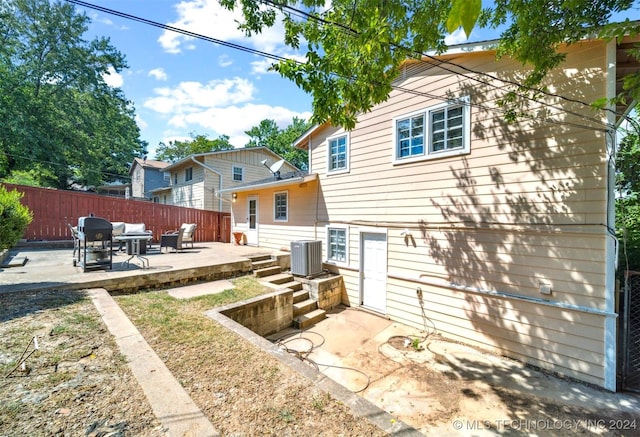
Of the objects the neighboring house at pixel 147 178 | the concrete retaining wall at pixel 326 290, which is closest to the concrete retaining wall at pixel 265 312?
the concrete retaining wall at pixel 326 290

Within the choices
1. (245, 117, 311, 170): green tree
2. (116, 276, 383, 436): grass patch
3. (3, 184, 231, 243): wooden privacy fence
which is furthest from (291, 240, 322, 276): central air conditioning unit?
(245, 117, 311, 170): green tree

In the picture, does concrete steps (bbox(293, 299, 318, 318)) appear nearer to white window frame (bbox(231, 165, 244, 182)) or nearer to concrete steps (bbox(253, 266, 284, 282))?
concrete steps (bbox(253, 266, 284, 282))

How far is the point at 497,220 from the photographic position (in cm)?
510

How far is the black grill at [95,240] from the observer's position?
5406 millimetres

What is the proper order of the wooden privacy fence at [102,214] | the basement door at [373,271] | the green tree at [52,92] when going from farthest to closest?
the green tree at [52,92]
the wooden privacy fence at [102,214]
the basement door at [373,271]

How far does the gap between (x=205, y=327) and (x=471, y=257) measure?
5.26 m

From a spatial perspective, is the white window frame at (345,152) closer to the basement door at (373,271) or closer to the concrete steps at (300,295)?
the basement door at (373,271)

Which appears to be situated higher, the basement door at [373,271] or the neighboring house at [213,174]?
the neighboring house at [213,174]

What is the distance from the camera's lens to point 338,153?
8.17 m

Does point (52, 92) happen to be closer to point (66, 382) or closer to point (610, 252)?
point (66, 382)

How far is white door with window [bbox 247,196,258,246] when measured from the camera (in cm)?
1118

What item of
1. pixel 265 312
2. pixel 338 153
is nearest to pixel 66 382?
pixel 265 312

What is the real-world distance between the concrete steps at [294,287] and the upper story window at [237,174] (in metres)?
9.33

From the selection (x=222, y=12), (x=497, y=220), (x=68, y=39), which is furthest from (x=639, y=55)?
(x=68, y=39)
